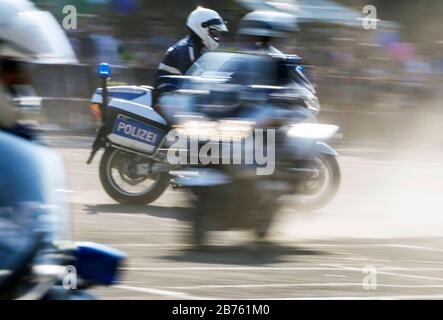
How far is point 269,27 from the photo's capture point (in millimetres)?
7906

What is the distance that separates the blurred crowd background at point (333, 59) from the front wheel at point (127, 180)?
5387 millimetres

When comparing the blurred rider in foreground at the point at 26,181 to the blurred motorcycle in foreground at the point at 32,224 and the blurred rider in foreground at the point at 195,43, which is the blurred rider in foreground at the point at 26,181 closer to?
the blurred motorcycle in foreground at the point at 32,224

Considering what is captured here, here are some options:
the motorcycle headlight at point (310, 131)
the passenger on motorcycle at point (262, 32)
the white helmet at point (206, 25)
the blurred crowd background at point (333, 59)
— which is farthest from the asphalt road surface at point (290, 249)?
the blurred crowd background at point (333, 59)

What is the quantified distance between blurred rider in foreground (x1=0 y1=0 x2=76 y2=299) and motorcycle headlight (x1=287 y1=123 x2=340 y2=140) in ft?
14.9

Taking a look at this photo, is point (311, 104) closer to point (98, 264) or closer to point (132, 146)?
point (132, 146)

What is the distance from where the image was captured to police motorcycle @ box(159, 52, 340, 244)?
729cm

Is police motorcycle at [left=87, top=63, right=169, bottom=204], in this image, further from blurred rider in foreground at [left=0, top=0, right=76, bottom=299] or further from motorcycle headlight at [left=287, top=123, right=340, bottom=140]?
blurred rider in foreground at [left=0, top=0, right=76, bottom=299]

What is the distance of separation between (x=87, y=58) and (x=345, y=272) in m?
9.14

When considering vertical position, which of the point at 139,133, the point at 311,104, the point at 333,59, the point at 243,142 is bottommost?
the point at 243,142

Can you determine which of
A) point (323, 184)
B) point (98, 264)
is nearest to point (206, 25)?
point (323, 184)

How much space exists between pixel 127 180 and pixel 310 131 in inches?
97.1

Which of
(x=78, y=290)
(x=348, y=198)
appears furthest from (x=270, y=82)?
(x=78, y=290)

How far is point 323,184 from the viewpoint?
30.7 ft

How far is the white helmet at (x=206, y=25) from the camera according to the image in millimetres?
9898
